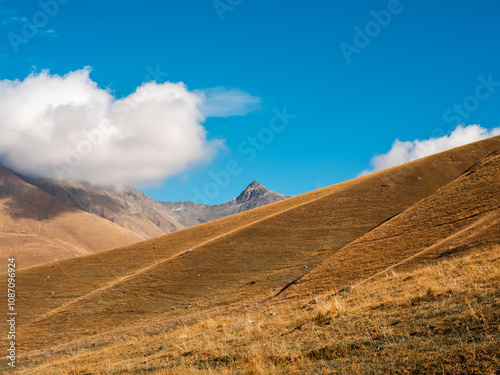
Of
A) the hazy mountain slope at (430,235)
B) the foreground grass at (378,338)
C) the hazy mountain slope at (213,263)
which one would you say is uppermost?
the hazy mountain slope at (213,263)

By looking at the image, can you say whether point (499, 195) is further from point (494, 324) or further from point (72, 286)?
point (72, 286)

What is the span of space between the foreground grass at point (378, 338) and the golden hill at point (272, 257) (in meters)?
8.78

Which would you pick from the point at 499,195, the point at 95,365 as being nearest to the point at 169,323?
the point at 95,365

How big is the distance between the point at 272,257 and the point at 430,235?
2085cm

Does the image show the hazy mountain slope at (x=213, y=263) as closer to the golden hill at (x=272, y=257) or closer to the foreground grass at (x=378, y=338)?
the golden hill at (x=272, y=257)

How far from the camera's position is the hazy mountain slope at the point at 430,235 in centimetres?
2122

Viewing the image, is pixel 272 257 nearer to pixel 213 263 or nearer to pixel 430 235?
pixel 213 263

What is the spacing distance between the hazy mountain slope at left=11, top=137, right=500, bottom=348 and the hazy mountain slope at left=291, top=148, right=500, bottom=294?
8.58ft

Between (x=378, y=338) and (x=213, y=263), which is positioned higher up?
(x=213, y=263)

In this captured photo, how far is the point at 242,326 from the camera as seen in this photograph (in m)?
14.5

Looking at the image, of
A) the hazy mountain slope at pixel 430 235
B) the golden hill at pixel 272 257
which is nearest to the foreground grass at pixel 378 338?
the hazy mountain slope at pixel 430 235

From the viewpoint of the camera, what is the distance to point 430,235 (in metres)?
27.6

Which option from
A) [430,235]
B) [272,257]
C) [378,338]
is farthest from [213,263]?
[378,338]

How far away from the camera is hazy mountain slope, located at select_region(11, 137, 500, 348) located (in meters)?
35.6
